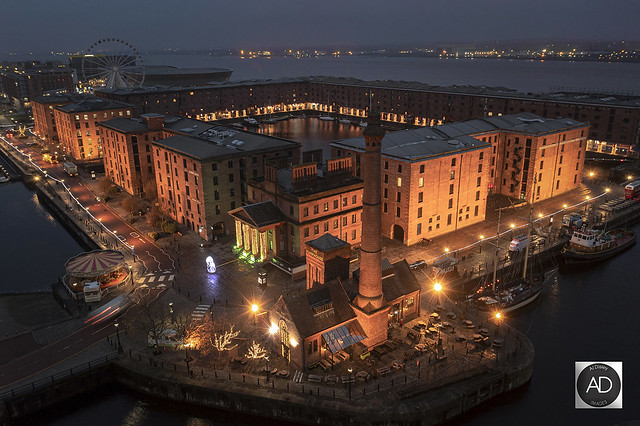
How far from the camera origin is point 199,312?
58562mm

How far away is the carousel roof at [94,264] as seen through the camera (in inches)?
2517

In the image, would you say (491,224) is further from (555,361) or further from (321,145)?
(321,145)

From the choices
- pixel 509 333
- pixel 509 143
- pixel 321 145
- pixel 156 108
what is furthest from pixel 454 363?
pixel 156 108

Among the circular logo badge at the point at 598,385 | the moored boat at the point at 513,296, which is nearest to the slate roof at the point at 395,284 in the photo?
the moored boat at the point at 513,296

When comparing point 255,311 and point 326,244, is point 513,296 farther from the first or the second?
point 255,311

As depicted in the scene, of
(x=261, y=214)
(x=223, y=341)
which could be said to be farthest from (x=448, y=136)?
(x=223, y=341)

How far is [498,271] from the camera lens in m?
70.9

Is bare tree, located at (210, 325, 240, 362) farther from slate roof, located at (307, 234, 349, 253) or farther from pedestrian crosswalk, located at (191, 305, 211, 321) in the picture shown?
slate roof, located at (307, 234, 349, 253)

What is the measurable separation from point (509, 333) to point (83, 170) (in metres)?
118

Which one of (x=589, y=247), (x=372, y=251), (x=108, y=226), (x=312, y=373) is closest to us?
(x=312, y=373)

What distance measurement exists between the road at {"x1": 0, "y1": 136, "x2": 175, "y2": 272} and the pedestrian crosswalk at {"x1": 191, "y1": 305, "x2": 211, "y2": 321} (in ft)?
46.2

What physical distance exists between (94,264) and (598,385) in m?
62.6

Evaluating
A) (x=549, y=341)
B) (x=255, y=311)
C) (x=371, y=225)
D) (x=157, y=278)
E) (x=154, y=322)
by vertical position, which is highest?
(x=371, y=225)

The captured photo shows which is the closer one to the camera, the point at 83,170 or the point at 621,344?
the point at 621,344
